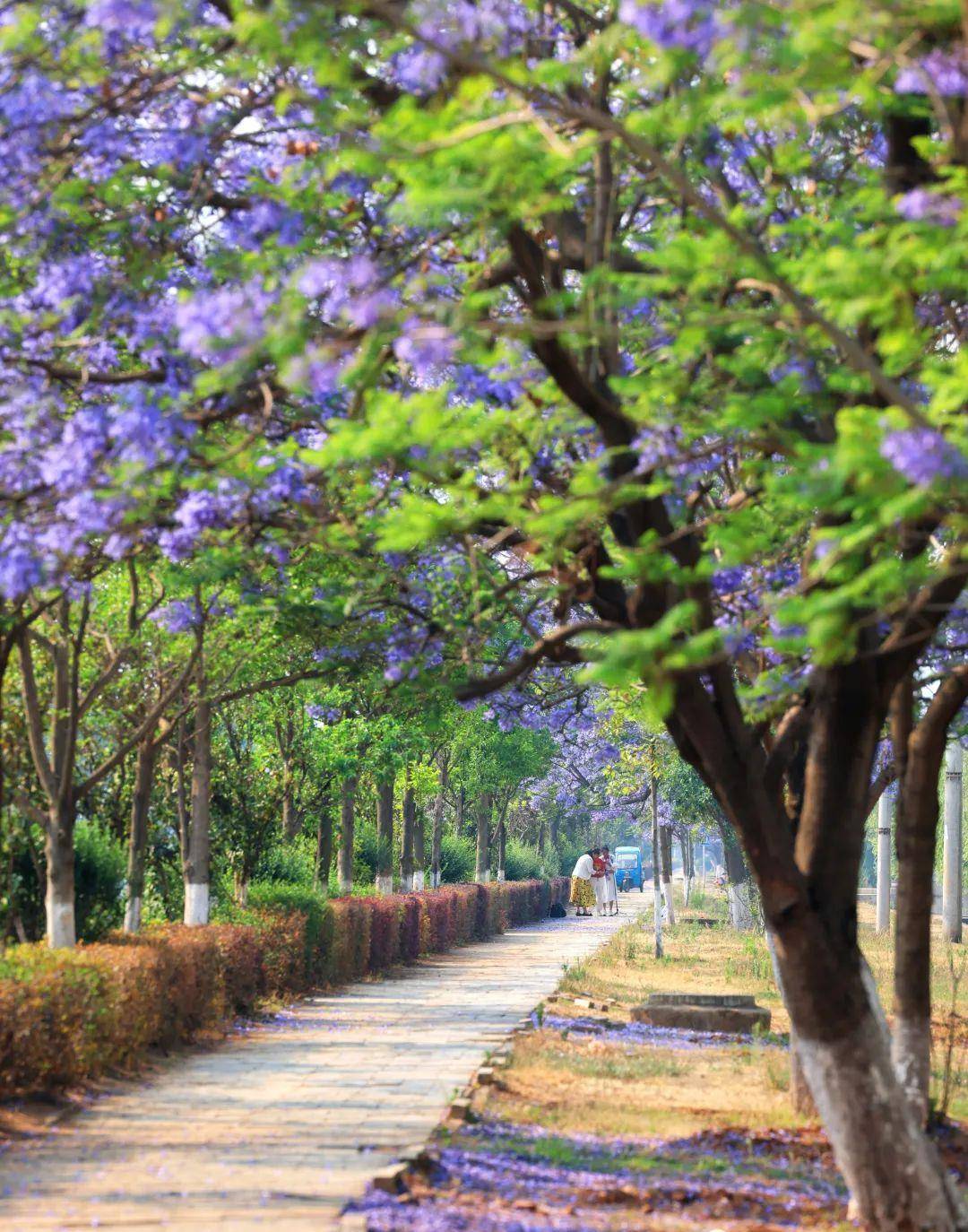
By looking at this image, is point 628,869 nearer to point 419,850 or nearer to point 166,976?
point 419,850

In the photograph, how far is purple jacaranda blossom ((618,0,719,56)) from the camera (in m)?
5.65

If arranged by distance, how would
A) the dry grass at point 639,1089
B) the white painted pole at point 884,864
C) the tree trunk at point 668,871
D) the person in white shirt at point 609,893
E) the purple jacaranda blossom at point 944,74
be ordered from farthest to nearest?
the person in white shirt at point 609,893
the tree trunk at point 668,871
the white painted pole at point 884,864
the dry grass at point 639,1089
the purple jacaranda blossom at point 944,74

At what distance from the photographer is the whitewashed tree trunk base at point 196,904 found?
59.6ft

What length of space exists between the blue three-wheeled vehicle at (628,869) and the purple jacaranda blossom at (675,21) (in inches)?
3676

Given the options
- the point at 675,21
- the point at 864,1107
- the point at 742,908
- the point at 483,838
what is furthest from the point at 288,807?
the point at 483,838

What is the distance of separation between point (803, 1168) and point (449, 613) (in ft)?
13.8

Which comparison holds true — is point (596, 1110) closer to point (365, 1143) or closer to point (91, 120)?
point (365, 1143)

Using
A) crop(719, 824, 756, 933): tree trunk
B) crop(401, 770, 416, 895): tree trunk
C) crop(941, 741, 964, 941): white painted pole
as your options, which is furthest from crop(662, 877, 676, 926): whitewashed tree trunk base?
crop(401, 770, 416, 895): tree trunk

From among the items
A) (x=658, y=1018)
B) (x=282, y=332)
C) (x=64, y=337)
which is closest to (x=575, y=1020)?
(x=658, y=1018)

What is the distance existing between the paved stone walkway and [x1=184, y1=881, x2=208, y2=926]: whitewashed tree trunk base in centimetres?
143

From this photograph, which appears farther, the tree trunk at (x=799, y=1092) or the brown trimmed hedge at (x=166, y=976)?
the tree trunk at (x=799, y=1092)

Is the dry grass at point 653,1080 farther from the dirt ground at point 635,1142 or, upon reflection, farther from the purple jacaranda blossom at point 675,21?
the purple jacaranda blossom at point 675,21

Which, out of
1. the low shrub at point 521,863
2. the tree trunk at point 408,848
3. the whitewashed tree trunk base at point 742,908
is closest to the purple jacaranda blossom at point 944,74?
the tree trunk at point 408,848

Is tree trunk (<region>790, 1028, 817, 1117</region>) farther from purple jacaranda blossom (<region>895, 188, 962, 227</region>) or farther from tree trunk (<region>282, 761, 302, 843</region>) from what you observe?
tree trunk (<region>282, 761, 302, 843</region>)
